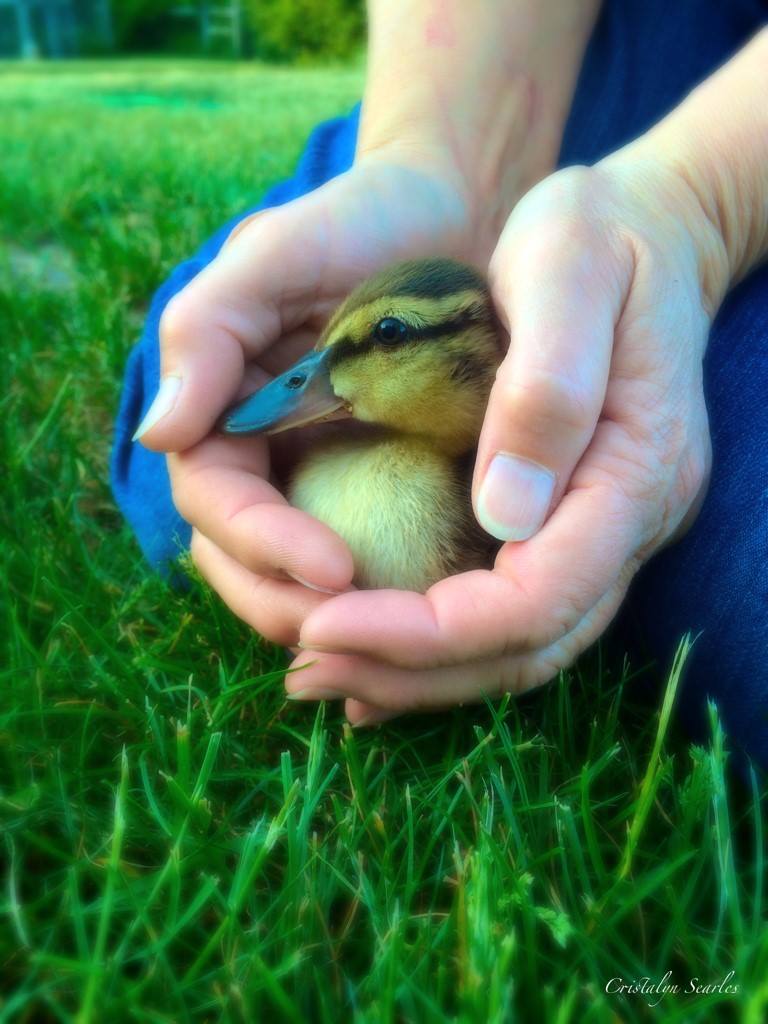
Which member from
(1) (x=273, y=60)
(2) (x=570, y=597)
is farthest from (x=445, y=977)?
(1) (x=273, y=60)

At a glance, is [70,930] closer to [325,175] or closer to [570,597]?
[570,597]

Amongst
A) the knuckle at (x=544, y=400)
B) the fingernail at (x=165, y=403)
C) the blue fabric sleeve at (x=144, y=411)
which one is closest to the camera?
the knuckle at (x=544, y=400)

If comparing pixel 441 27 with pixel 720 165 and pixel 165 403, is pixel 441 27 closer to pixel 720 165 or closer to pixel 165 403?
pixel 720 165

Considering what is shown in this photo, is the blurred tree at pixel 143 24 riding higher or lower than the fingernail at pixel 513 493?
higher

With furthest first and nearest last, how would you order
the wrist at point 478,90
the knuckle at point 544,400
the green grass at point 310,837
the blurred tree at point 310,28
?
the blurred tree at point 310,28, the wrist at point 478,90, the knuckle at point 544,400, the green grass at point 310,837

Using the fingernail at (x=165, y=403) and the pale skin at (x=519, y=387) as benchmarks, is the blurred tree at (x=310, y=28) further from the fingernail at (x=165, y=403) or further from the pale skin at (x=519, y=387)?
the fingernail at (x=165, y=403)

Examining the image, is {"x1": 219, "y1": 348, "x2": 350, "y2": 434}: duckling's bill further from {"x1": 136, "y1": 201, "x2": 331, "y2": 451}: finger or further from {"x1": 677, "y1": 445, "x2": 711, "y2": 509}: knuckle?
{"x1": 677, "y1": 445, "x2": 711, "y2": 509}: knuckle

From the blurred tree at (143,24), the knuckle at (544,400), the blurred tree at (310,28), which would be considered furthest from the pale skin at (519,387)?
the blurred tree at (143,24)

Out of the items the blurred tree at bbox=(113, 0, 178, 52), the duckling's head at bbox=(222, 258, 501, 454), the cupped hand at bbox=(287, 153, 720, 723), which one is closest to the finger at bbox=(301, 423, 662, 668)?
the cupped hand at bbox=(287, 153, 720, 723)
